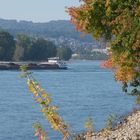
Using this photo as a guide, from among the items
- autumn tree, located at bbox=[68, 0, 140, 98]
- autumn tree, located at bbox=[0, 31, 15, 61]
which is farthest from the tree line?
autumn tree, located at bbox=[68, 0, 140, 98]

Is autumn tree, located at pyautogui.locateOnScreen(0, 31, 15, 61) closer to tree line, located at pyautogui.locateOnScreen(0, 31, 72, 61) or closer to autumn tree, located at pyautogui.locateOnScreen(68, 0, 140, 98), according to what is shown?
tree line, located at pyautogui.locateOnScreen(0, 31, 72, 61)

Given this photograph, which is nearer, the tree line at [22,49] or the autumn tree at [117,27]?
the autumn tree at [117,27]

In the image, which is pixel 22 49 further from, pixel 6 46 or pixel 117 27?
pixel 117 27

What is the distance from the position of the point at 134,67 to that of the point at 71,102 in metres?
31.2

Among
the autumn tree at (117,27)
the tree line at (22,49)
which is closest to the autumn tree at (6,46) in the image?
the tree line at (22,49)

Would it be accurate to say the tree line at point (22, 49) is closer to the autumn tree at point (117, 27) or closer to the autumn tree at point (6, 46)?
the autumn tree at point (6, 46)

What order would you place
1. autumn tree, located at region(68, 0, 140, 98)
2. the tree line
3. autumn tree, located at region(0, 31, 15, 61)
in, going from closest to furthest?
autumn tree, located at region(68, 0, 140, 98) → autumn tree, located at region(0, 31, 15, 61) → the tree line

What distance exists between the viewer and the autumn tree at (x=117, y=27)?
1323cm

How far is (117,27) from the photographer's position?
13.7m

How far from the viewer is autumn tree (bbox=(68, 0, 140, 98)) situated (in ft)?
43.4

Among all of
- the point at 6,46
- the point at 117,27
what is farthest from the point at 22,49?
the point at 117,27

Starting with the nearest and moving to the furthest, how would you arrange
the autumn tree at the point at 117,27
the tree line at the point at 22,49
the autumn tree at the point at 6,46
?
the autumn tree at the point at 117,27 < the autumn tree at the point at 6,46 < the tree line at the point at 22,49

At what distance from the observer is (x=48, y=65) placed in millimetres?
128500

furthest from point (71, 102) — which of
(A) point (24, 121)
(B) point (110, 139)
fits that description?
(B) point (110, 139)
